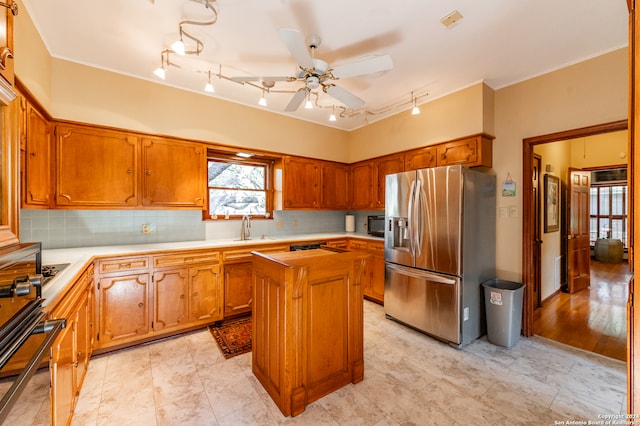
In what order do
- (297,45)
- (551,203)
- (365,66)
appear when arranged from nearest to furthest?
(297,45) < (365,66) < (551,203)

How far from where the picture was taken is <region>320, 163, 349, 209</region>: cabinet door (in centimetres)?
454

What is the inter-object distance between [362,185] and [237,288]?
266 centimetres

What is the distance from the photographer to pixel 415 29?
215 cm

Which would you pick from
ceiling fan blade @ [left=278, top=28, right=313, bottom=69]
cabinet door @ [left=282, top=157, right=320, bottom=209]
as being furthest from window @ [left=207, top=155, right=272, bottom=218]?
ceiling fan blade @ [left=278, top=28, right=313, bottom=69]

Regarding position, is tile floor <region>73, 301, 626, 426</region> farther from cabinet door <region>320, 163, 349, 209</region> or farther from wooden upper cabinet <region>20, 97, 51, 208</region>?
cabinet door <region>320, 163, 349, 209</region>

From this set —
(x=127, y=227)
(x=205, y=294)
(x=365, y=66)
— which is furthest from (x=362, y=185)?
(x=127, y=227)

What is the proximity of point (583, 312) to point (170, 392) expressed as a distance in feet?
16.0

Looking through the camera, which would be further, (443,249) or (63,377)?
(443,249)

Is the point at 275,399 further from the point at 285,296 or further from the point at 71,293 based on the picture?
the point at 71,293

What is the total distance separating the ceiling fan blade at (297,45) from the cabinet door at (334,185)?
8.42ft

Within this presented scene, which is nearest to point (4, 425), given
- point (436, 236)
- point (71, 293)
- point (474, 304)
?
point (71, 293)

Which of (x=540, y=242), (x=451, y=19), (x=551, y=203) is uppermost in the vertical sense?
(x=451, y=19)

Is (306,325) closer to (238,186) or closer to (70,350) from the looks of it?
(70,350)

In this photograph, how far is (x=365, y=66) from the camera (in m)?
1.98
